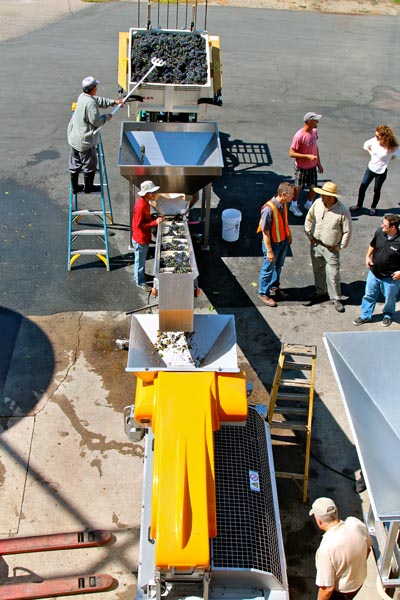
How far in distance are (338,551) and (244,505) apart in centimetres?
84

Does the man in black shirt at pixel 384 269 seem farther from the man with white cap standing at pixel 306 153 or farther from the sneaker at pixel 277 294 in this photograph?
the man with white cap standing at pixel 306 153

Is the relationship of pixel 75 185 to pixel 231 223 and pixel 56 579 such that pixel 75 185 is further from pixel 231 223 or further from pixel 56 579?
pixel 56 579

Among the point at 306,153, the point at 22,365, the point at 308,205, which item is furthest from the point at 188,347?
the point at 308,205

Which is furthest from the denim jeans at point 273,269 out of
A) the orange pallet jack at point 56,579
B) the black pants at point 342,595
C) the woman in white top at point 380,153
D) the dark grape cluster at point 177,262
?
the black pants at point 342,595

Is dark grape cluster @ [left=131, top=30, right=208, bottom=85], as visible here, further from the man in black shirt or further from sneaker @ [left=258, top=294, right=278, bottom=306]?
the man in black shirt

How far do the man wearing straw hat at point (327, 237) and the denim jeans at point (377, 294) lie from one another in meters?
0.38

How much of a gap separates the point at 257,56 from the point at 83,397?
1147 cm

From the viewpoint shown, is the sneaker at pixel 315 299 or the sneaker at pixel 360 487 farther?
the sneaker at pixel 315 299

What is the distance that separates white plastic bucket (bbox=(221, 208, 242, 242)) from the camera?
8.92 meters

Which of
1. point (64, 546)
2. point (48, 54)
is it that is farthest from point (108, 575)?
point (48, 54)

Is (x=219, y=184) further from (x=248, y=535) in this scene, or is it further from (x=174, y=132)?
(x=248, y=535)

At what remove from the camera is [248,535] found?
15.1 feet

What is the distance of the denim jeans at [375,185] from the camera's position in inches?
372

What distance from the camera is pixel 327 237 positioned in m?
7.56
